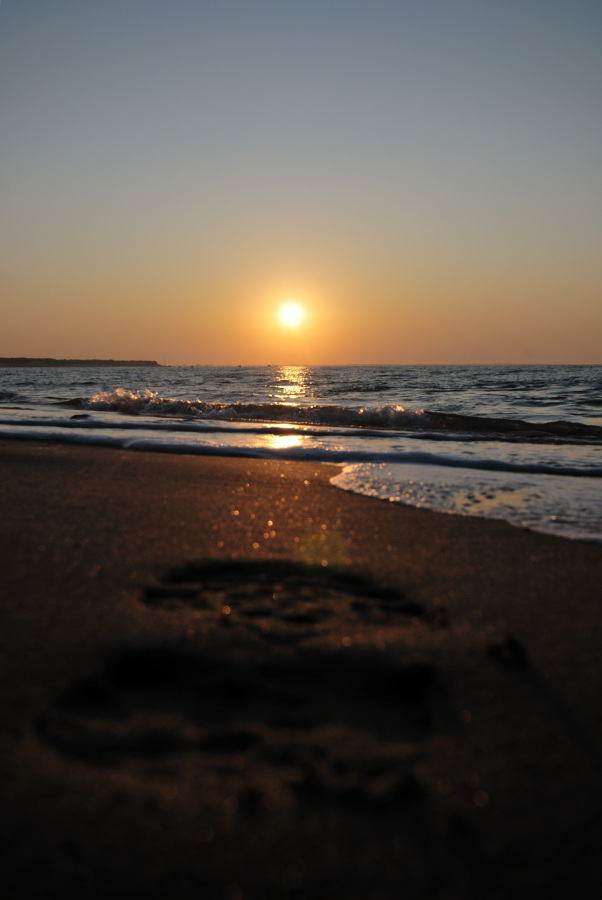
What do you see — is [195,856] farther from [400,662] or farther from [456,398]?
[456,398]

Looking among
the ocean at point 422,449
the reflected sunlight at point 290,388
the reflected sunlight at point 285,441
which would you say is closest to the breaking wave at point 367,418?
the ocean at point 422,449

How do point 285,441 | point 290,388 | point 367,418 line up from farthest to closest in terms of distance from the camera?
1. point 290,388
2. point 367,418
3. point 285,441

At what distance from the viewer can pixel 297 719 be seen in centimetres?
123

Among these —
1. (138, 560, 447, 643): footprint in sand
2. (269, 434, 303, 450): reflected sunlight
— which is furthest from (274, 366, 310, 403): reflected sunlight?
(138, 560, 447, 643): footprint in sand

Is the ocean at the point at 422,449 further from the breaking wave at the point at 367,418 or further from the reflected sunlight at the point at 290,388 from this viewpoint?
the reflected sunlight at the point at 290,388

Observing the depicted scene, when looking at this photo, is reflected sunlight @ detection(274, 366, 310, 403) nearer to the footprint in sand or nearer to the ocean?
the ocean

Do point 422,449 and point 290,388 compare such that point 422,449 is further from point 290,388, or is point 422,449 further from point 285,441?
point 290,388

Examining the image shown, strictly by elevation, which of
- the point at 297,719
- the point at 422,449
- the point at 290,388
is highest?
the point at 290,388

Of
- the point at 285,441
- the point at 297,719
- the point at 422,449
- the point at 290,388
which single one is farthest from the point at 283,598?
the point at 290,388

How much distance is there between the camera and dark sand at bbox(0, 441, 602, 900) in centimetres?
90

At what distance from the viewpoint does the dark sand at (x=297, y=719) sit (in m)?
0.90

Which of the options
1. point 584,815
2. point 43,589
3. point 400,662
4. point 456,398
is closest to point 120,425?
point 43,589

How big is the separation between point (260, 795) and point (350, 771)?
0.60ft

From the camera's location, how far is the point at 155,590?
1.92 metres
